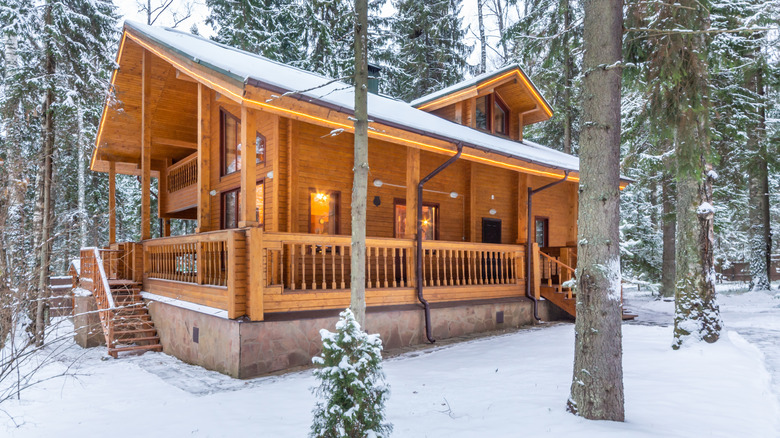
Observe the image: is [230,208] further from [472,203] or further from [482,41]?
[482,41]

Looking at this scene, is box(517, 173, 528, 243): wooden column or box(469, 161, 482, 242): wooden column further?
box(469, 161, 482, 242): wooden column

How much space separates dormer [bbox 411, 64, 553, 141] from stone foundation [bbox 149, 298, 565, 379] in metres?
5.62

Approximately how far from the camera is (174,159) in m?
15.7

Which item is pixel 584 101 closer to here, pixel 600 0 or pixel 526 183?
pixel 600 0

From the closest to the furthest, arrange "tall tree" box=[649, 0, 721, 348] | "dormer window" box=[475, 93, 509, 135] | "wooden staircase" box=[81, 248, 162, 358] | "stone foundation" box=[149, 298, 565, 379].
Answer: "tall tree" box=[649, 0, 721, 348] < "stone foundation" box=[149, 298, 565, 379] < "wooden staircase" box=[81, 248, 162, 358] < "dormer window" box=[475, 93, 509, 135]

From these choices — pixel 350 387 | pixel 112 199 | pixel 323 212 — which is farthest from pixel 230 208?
pixel 350 387

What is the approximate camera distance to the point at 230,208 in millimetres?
11789

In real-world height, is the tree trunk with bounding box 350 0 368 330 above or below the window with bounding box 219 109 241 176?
below

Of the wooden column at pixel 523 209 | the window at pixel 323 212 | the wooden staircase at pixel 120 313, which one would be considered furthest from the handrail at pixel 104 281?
the wooden column at pixel 523 209

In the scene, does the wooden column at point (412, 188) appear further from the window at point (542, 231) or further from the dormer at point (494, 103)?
the window at point (542, 231)

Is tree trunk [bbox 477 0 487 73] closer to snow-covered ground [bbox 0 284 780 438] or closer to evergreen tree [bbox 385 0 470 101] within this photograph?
evergreen tree [bbox 385 0 470 101]

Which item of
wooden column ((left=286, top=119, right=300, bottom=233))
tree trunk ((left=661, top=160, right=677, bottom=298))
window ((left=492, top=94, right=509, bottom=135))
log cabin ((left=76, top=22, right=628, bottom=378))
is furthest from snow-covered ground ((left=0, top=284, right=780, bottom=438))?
tree trunk ((left=661, top=160, right=677, bottom=298))

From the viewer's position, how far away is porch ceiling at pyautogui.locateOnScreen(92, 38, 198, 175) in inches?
462

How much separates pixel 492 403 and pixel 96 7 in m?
14.7
